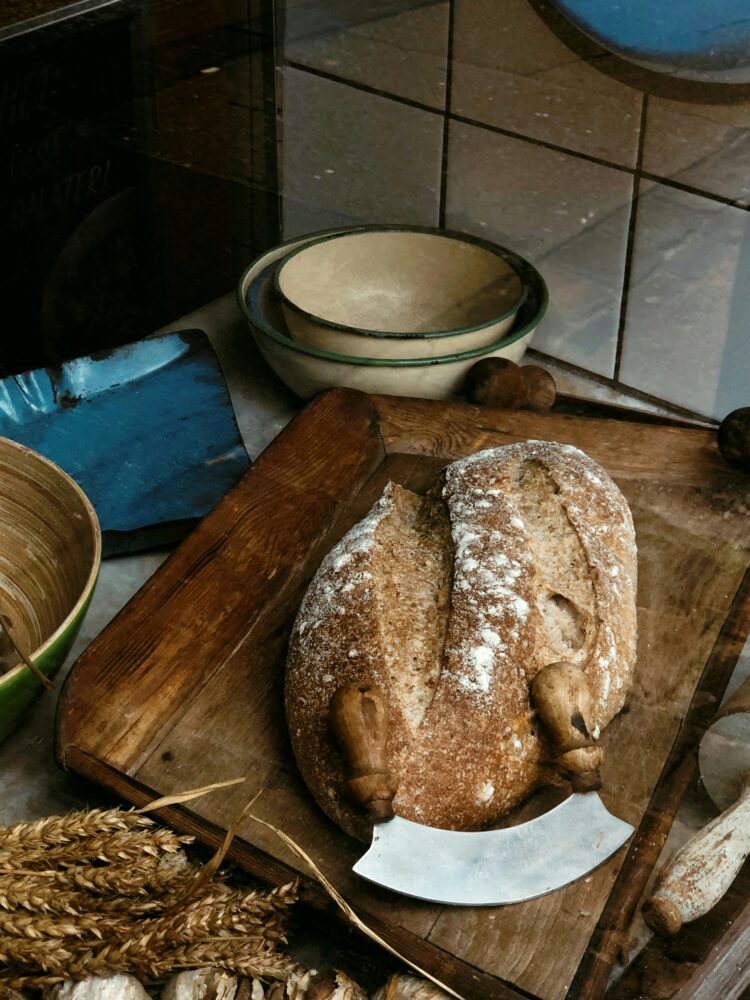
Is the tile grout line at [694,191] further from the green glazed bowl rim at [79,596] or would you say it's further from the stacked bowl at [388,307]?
the green glazed bowl rim at [79,596]

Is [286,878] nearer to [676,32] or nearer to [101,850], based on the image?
[101,850]

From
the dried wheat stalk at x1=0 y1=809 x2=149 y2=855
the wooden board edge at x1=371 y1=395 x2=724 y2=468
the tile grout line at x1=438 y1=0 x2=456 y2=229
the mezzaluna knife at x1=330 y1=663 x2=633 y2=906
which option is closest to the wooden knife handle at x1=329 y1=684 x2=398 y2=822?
the mezzaluna knife at x1=330 y1=663 x2=633 y2=906

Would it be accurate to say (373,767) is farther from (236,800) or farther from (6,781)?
(6,781)

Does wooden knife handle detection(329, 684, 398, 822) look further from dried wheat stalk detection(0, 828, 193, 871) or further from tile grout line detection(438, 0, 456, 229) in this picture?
tile grout line detection(438, 0, 456, 229)


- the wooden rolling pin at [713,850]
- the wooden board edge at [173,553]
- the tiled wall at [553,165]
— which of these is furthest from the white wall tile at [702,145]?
the wooden rolling pin at [713,850]

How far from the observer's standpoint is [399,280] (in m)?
0.98

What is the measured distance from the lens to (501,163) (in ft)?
3.00

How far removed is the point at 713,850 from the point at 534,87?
1.90 ft

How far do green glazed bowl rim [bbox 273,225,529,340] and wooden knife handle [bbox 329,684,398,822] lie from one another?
36 centimetres

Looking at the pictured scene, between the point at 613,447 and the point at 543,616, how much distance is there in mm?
229

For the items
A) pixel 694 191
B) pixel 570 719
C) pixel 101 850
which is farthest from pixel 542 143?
pixel 101 850

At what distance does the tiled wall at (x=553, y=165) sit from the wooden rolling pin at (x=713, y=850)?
0.37 metres

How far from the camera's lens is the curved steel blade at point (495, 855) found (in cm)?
54

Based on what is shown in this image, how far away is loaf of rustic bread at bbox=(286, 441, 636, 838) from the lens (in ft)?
1.91
